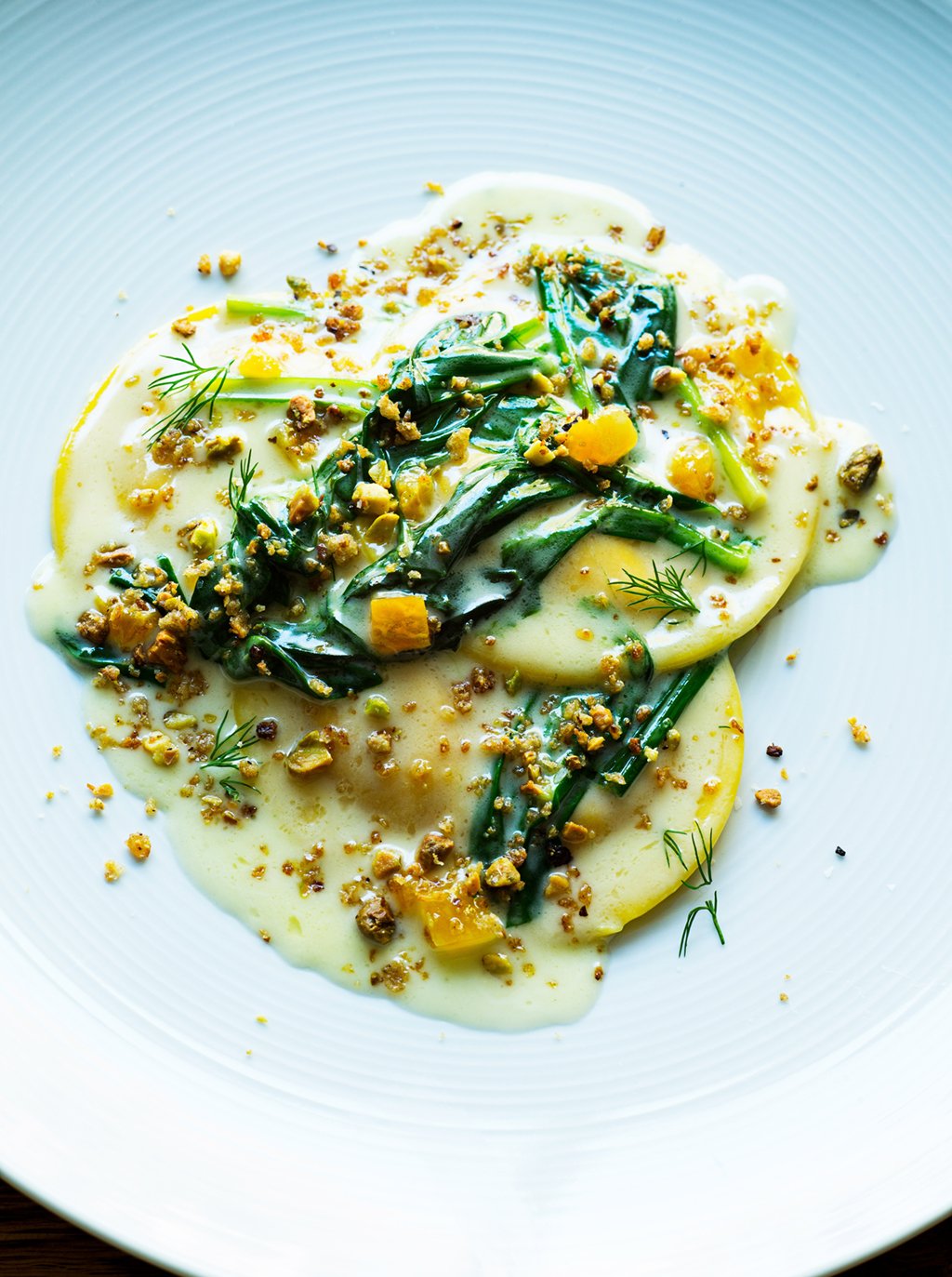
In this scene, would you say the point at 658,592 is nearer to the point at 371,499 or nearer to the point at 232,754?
the point at 371,499

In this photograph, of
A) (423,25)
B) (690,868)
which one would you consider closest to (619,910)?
(690,868)

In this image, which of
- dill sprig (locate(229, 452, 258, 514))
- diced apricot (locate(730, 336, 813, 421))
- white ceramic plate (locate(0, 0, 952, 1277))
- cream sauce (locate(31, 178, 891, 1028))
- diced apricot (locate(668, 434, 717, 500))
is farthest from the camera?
diced apricot (locate(730, 336, 813, 421))

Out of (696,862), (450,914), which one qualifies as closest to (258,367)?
(450,914)

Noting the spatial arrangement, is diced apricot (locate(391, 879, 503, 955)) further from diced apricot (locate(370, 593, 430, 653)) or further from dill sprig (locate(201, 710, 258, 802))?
diced apricot (locate(370, 593, 430, 653))

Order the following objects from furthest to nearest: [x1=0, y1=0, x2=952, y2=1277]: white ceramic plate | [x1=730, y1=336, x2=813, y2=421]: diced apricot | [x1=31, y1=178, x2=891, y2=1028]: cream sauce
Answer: [x1=730, y1=336, x2=813, y2=421]: diced apricot → [x1=31, y1=178, x2=891, y2=1028]: cream sauce → [x1=0, y1=0, x2=952, y2=1277]: white ceramic plate

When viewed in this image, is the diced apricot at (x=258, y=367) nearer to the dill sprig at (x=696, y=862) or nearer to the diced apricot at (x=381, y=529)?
the diced apricot at (x=381, y=529)

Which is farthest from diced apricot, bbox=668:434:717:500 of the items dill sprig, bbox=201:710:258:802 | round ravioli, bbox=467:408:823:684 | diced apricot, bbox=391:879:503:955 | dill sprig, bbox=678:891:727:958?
dill sprig, bbox=201:710:258:802
